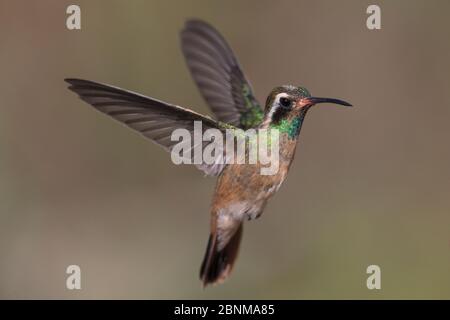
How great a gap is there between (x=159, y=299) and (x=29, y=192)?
55.8 inches

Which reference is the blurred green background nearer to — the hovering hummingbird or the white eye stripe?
the hovering hummingbird

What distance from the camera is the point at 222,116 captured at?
2.89 meters

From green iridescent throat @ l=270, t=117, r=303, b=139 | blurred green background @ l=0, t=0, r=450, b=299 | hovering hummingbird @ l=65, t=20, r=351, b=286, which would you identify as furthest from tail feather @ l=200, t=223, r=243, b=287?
blurred green background @ l=0, t=0, r=450, b=299

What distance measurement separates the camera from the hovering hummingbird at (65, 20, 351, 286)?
2.12 meters

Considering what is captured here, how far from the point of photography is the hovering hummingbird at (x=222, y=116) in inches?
83.6

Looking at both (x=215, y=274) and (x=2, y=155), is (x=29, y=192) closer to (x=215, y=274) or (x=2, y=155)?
(x=2, y=155)

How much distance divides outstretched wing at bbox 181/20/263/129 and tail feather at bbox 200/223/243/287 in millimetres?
492

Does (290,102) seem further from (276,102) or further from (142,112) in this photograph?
(142,112)

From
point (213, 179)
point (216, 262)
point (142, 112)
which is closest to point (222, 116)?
point (216, 262)

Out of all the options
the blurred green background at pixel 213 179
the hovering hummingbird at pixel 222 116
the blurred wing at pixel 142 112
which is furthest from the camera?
the blurred green background at pixel 213 179

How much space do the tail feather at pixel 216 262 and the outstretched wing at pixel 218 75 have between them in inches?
19.4

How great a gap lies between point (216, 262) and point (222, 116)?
0.61 metres

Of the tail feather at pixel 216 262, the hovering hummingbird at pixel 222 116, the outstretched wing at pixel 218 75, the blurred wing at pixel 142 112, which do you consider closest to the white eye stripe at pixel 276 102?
the hovering hummingbird at pixel 222 116

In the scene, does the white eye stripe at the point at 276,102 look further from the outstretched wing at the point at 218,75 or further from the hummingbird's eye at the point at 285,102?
the outstretched wing at the point at 218,75
